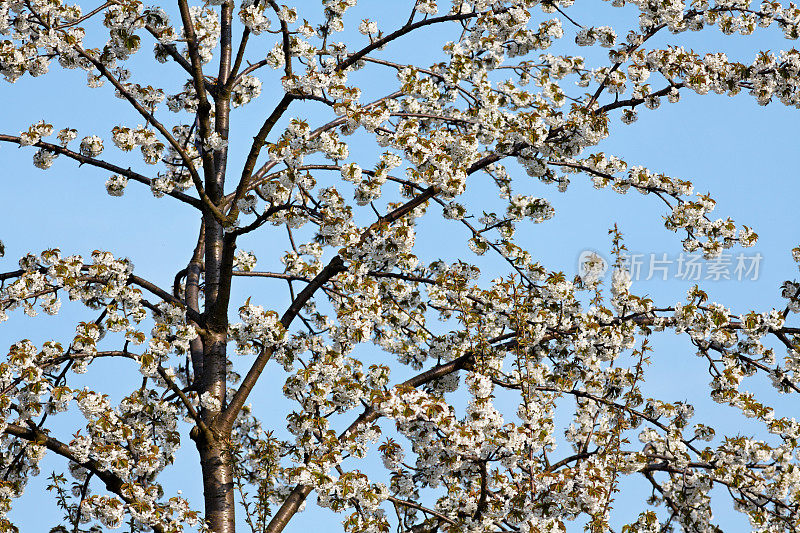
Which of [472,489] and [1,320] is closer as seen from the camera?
[472,489]

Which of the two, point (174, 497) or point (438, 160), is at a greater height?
point (438, 160)

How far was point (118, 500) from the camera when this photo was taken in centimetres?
Result: 767

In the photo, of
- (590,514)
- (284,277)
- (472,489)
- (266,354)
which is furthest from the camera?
(284,277)

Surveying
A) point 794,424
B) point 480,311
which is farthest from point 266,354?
point 794,424

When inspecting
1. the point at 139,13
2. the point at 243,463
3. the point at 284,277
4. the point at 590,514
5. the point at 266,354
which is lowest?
the point at 590,514

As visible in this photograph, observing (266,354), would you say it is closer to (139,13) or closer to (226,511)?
(226,511)

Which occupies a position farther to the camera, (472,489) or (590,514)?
(472,489)

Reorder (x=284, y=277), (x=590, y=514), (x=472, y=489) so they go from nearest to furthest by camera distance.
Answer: (x=590, y=514), (x=472, y=489), (x=284, y=277)

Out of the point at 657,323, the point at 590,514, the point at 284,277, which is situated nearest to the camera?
the point at 590,514

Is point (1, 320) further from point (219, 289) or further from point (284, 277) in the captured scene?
point (284, 277)

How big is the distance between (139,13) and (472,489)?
539cm

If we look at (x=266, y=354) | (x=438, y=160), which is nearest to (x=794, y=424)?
(x=438, y=160)

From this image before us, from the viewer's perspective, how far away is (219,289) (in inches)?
343

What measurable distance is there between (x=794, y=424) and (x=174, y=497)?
556 cm
